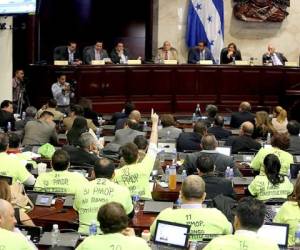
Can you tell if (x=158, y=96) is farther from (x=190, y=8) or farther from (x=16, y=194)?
(x=16, y=194)

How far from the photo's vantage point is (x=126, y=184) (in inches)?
314

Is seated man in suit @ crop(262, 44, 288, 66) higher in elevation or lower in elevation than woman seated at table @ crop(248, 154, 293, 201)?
higher

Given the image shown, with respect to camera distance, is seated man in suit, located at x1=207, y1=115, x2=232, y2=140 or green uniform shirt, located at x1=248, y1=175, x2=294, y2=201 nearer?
green uniform shirt, located at x1=248, y1=175, x2=294, y2=201

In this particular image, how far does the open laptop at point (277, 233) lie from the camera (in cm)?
573

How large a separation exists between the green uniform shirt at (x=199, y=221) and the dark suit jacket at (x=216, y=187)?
1779 millimetres

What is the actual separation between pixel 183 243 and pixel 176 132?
21.5ft

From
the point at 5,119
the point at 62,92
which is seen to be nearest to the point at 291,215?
the point at 5,119

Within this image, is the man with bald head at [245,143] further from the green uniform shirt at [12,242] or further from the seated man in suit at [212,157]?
the green uniform shirt at [12,242]

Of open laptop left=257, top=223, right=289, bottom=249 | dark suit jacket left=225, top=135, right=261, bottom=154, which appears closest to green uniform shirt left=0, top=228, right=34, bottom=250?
open laptop left=257, top=223, right=289, bottom=249

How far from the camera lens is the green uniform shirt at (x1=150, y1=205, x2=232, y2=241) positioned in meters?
5.82

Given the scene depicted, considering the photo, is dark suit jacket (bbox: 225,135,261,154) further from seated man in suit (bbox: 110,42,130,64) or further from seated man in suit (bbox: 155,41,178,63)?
seated man in suit (bbox: 155,41,178,63)

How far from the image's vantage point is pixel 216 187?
770 cm

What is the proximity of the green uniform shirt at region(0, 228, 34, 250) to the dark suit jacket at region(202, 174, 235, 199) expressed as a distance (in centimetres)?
287

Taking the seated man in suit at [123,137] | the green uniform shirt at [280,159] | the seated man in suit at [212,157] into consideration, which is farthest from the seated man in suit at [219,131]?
the seated man in suit at [212,157]
